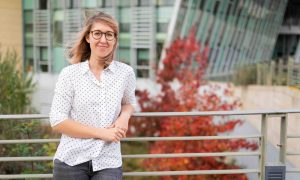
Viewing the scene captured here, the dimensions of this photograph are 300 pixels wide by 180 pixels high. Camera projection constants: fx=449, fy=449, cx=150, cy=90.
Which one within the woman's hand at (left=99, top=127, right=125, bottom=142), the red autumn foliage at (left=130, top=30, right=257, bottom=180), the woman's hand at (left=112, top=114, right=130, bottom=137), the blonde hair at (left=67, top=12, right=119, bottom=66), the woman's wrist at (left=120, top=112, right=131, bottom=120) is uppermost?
the blonde hair at (left=67, top=12, right=119, bottom=66)

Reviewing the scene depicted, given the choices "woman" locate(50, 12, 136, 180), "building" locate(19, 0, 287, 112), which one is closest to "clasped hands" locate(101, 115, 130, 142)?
"woman" locate(50, 12, 136, 180)

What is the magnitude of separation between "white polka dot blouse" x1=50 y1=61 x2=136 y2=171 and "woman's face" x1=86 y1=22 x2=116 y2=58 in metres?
0.12

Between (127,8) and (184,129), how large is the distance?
1000 centimetres

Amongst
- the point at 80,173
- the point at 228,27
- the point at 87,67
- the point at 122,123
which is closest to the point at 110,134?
the point at 122,123

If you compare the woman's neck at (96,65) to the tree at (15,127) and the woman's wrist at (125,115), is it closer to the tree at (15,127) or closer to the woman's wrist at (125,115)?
the woman's wrist at (125,115)

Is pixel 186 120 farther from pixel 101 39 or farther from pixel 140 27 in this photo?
pixel 140 27

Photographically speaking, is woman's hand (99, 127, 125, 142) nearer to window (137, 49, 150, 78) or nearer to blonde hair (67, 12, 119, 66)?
blonde hair (67, 12, 119, 66)

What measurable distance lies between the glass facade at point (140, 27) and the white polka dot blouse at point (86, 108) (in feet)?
44.3

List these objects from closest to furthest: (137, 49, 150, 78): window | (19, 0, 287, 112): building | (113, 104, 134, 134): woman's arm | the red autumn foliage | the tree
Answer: (113, 104, 134, 134): woman's arm → the tree → the red autumn foliage → (19, 0, 287, 112): building → (137, 49, 150, 78): window

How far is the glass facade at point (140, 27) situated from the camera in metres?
18.6

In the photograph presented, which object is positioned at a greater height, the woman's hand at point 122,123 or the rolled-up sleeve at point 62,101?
the rolled-up sleeve at point 62,101

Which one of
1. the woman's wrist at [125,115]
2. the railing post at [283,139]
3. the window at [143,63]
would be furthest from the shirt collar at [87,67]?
the window at [143,63]

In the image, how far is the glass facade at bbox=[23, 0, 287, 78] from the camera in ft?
61.2

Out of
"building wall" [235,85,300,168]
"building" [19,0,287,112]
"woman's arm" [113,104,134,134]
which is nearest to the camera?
"woman's arm" [113,104,134,134]
